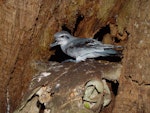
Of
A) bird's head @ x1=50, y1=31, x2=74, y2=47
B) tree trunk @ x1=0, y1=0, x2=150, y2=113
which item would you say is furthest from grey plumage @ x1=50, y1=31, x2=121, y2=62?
tree trunk @ x1=0, y1=0, x2=150, y2=113

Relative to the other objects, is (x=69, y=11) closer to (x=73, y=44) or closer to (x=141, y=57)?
(x=73, y=44)

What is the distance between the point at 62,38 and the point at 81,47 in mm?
411

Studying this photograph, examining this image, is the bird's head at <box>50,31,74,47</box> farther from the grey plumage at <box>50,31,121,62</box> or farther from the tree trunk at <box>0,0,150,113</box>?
the tree trunk at <box>0,0,150,113</box>

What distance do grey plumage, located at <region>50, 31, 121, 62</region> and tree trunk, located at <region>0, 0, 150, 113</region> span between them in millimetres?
157

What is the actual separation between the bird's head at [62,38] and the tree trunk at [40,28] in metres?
0.10

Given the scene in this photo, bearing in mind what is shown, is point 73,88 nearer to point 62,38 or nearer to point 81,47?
point 81,47

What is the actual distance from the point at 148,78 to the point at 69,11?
1608 millimetres

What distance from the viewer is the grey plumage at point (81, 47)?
17.4 ft

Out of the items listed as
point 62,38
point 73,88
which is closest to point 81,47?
point 62,38

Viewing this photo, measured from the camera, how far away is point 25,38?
221 inches

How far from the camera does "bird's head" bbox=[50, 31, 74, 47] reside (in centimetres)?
570

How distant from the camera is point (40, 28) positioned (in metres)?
5.67

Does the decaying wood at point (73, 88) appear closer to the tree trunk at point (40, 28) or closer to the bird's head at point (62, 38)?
the tree trunk at point (40, 28)

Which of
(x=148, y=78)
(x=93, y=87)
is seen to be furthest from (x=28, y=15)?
(x=148, y=78)
